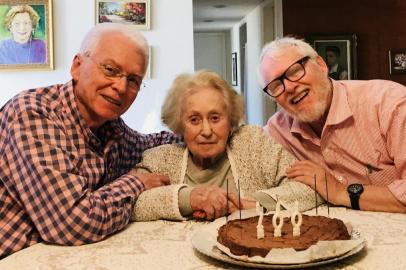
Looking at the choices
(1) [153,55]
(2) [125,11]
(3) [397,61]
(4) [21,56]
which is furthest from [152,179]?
(3) [397,61]

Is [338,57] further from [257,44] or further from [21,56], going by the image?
[21,56]

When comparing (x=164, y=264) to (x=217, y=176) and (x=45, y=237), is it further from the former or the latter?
(x=217, y=176)

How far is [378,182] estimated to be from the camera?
1667 millimetres

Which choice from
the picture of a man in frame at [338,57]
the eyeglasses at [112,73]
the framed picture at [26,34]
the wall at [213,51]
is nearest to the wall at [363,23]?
the picture of a man in frame at [338,57]

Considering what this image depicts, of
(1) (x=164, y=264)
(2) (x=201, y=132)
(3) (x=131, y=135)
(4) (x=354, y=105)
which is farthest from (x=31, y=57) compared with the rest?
(1) (x=164, y=264)

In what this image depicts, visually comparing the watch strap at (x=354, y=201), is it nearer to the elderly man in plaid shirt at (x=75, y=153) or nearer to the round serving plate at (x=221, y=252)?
the round serving plate at (x=221, y=252)

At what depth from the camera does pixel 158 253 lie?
1.08 m

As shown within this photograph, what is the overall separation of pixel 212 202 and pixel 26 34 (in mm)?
2359

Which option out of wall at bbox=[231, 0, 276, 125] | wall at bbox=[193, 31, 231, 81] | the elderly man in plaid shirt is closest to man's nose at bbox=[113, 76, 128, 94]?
the elderly man in plaid shirt

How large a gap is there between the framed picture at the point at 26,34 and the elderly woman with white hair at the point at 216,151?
6.08 ft

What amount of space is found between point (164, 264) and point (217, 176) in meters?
0.65

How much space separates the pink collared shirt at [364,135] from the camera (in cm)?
156

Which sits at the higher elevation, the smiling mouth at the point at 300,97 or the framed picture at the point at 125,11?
the framed picture at the point at 125,11

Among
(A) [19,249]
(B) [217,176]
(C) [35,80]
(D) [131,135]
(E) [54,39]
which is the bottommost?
(A) [19,249]
